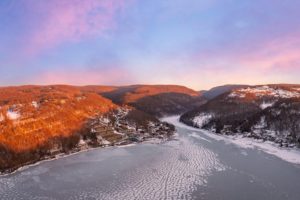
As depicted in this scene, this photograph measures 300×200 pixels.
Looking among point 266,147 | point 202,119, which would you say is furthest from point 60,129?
point 202,119

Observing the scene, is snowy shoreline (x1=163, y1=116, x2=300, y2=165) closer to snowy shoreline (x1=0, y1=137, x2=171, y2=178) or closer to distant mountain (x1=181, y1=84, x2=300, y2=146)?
distant mountain (x1=181, y1=84, x2=300, y2=146)

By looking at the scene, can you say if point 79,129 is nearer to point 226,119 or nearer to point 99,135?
point 99,135

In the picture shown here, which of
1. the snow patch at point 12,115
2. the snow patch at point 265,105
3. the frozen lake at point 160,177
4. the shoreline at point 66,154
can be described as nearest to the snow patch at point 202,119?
the snow patch at point 265,105

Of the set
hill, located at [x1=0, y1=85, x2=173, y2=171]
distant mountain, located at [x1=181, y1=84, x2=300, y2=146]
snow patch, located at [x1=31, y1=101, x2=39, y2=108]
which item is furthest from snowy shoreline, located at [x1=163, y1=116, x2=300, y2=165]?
snow patch, located at [x1=31, y1=101, x2=39, y2=108]

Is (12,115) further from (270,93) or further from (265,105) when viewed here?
(270,93)

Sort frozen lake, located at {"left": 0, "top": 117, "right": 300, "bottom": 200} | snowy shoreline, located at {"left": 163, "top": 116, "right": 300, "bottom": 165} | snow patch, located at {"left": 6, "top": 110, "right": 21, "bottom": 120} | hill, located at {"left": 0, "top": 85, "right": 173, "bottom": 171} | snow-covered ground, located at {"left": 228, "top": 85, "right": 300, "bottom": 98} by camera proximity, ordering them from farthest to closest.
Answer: snow-covered ground, located at {"left": 228, "top": 85, "right": 300, "bottom": 98} < snow patch, located at {"left": 6, "top": 110, "right": 21, "bottom": 120} < hill, located at {"left": 0, "top": 85, "right": 173, "bottom": 171} < snowy shoreline, located at {"left": 163, "top": 116, "right": 300, "bottom": 165} < frozen lake, located at {"left": 0, "top": 117, "right": 300, "bottom": 200}

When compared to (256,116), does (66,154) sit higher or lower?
lower
